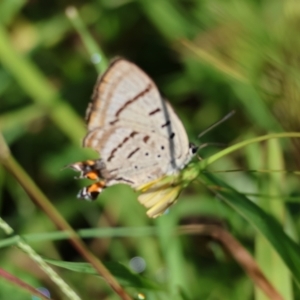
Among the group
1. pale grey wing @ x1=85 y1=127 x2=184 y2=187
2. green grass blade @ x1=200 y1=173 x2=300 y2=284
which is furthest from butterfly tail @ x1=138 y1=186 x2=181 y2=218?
pale grey wing @ x1=85 y1=127 x2=184 y2=187

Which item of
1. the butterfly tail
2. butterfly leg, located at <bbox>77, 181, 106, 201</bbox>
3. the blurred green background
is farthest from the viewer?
the blurred green background

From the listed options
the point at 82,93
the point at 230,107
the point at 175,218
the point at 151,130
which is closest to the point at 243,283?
the point at 175,218

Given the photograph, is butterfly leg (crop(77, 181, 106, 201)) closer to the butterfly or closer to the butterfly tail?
the butterfly

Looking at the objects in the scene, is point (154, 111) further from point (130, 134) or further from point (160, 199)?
point (160, 199)

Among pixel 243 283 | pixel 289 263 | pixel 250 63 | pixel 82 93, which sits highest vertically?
pixel 82 93

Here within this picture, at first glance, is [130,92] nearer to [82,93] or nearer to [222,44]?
[222,44]

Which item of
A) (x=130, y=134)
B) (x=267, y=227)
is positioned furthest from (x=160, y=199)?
(x=130, y=134)
